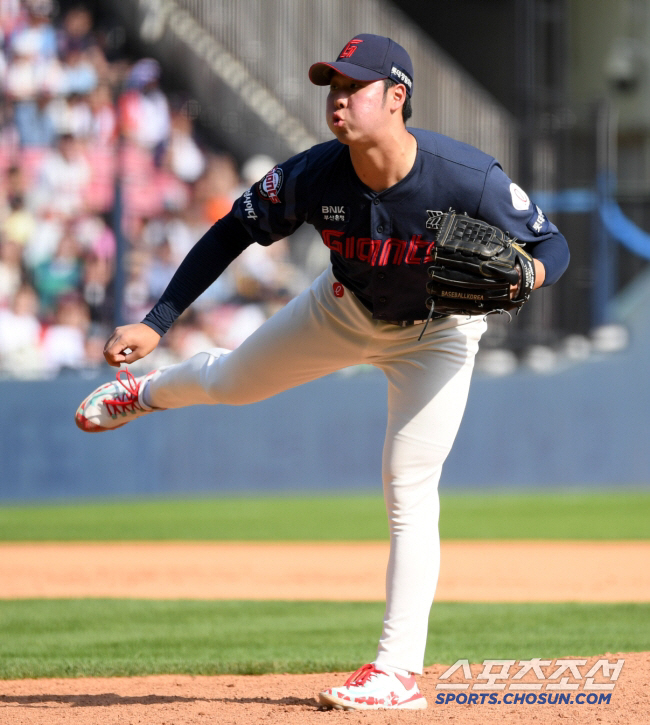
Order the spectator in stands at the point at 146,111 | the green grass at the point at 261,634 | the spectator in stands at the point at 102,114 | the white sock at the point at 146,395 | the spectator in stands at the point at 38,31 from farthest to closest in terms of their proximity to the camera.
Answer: the spectator in stands at the point at 38,31 < the spectator in stands at the point at 146,111 < the spectator in stands at the point at 102,114 < the green grass at the point at 261,634 < the white sock at the point at 146,395

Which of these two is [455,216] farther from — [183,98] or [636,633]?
[183,98]

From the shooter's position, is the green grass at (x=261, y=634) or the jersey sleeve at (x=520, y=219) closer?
the jersey sleeve at (x=520, y=219)

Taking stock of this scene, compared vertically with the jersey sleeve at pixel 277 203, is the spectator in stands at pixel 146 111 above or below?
above

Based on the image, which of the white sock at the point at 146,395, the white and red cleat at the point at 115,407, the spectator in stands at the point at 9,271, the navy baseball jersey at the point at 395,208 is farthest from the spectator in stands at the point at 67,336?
the navy baseball jersey at the point at 395,208

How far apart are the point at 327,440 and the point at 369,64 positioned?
786 centimetres

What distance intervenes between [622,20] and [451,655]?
16377mm

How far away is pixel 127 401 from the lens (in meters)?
4.02

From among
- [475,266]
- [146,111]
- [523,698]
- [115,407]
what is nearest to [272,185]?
[475,266]

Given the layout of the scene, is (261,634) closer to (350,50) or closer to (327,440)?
(350,50)

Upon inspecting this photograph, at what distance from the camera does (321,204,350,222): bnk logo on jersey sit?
3.24 meters

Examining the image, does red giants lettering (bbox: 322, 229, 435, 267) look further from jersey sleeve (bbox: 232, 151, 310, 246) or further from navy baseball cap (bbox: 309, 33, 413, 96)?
navy baseball cap (bbox: 309, 33, 413, 96)

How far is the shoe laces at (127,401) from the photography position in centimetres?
402

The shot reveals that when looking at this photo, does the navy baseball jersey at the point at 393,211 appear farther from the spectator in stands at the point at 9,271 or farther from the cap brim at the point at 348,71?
the spectator in stands at the point at 9,271

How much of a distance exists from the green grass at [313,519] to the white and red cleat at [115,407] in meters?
4.49
